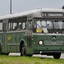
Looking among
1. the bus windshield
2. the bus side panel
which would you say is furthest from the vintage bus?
the bus side panel

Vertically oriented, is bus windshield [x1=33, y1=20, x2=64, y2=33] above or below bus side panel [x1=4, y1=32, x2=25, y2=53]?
above

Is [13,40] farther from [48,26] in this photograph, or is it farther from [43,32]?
[48,26]

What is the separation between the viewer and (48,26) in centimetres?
2453

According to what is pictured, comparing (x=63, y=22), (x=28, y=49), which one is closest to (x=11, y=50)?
(x=28, y=49)

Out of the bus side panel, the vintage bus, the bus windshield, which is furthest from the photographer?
the bus side panel

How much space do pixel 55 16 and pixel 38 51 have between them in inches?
89.5

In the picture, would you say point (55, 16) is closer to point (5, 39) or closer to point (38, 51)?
point (38, 51)

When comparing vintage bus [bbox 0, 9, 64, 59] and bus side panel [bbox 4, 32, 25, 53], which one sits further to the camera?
bus side panel [bbox 4, 32, 25, 53]

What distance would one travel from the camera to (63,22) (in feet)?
81.7

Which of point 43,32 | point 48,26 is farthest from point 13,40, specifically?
point 48,26

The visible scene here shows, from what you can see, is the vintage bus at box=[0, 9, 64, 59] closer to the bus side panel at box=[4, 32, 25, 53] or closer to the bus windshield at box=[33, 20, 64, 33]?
the bus windshield at box=[33, 20, 64, 33]

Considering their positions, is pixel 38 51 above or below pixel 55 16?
below

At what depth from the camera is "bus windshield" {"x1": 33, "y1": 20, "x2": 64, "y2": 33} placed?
24.4 meters

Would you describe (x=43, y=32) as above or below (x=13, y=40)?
above
